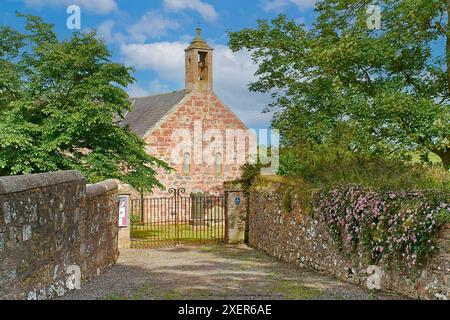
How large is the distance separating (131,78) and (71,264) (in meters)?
11.7

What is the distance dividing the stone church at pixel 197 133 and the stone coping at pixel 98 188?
49.6 feet

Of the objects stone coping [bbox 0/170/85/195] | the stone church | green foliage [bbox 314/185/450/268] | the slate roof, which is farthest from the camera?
the slate roof

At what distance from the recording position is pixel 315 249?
42.9ft

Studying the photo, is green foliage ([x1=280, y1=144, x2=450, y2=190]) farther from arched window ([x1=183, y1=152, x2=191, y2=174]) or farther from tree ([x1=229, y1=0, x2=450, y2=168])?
arched window ([x1=183, y1=152, x2=191, y2=174])

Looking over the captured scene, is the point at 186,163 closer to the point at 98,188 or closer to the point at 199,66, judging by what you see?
the point at 199,66

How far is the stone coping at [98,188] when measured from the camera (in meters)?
10.9

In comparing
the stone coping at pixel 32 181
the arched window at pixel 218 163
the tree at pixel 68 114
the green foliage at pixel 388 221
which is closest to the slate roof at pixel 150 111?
the arched window at pixel 218 163

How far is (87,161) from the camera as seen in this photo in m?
19.0

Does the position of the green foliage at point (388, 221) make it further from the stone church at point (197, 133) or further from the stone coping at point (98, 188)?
the stone church at point (197, 133)

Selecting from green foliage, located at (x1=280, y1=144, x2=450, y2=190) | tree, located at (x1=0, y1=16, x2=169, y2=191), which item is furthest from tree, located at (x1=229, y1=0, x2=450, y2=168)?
tree, located at (x1=0, y1=16, x2=169, y2=191)

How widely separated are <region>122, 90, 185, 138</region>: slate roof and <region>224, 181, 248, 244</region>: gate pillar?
33.6 feet

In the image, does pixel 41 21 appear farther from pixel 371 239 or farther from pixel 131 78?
pixel 371 239

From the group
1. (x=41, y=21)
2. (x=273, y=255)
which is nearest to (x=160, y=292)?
(x=273, y=255)

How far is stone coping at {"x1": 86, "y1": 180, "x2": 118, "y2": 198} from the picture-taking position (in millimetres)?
10906
